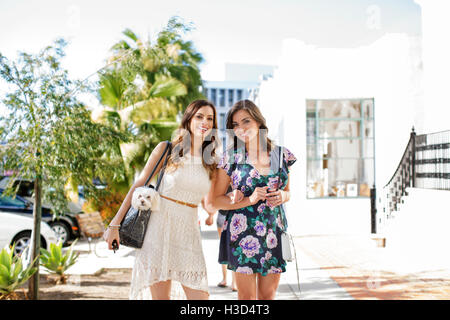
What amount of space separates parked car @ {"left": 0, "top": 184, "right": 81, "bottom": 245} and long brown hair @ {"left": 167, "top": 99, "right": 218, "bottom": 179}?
6533 mm

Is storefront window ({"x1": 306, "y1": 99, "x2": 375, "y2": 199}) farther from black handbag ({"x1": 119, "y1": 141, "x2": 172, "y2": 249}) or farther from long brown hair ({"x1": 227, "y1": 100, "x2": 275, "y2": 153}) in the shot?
black handbag ({"x1": 119, "y1": 141, "x2": 172, "y2": 249})

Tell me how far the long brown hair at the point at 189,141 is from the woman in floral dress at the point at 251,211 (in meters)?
0.08

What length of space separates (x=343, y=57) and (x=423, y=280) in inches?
253

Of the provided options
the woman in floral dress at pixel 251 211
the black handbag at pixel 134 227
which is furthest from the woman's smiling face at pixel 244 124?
the black handbag at pixel 134 227

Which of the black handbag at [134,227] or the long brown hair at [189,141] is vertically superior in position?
the long brown hair at [189,141]

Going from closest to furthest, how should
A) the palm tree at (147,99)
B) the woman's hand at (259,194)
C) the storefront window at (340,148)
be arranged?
the woman's hand at (259,194), the palm tree at (147,99), the storefront window at (340,148)

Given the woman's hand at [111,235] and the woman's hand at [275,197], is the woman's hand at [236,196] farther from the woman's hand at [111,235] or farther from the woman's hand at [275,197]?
the woman's hand at [111,235]

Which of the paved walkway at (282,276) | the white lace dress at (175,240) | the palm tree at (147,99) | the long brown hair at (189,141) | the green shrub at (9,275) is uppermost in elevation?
the palm tree at (147,99)

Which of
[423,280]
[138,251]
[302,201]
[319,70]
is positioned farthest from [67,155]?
[319,70]

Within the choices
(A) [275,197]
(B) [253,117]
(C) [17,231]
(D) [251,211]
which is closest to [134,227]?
(D) [251,211]

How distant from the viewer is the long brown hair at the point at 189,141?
2.47 metres

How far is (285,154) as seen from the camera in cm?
254

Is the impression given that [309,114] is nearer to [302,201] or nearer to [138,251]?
[302,201]

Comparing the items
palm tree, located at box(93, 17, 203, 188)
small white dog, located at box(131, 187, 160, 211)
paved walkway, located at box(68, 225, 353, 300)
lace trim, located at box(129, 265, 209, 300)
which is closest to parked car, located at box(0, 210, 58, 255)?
paved walkway, located at box(68, 225, 353, 300)
